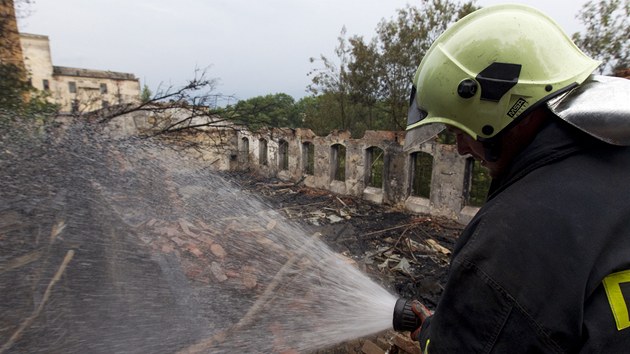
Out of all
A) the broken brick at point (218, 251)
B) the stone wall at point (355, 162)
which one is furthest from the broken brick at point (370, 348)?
the stone wall at point (355, 162)

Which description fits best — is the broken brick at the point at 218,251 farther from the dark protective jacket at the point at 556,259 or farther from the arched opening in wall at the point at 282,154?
the arched opening in wall at the point at 282,154

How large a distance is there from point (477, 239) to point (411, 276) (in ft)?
20.5

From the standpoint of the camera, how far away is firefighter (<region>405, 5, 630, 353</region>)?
1007 mm

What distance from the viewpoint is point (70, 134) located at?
5.77 metres

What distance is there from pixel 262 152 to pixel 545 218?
20.1m

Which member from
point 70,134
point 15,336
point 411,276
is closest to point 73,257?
point 15,336

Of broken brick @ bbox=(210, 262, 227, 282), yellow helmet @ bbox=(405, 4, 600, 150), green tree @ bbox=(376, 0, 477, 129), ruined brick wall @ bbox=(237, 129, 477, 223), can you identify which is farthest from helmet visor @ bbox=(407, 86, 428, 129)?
green tree @ bbox=(376, 0, 477, 129)

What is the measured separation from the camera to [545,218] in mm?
1031

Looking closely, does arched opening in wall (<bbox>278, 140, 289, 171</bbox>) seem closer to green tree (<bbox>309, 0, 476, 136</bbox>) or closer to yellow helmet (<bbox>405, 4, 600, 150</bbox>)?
green tree (<bbox>309, 0, 476, 136</bbox>)

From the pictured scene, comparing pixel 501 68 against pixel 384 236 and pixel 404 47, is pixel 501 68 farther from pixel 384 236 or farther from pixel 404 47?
pixel 404 47

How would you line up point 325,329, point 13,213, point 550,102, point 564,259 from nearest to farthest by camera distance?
point 564,259 < point 550,102 < point 325,329 < point 13,213

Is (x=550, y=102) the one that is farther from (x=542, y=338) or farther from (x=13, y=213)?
(x=13, y=213)

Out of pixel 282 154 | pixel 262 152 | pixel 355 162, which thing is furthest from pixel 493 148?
pixel 262 152

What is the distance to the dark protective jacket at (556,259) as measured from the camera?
39.4 inches
